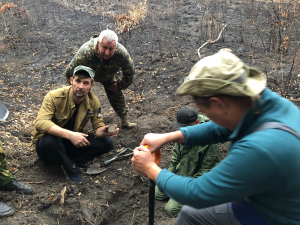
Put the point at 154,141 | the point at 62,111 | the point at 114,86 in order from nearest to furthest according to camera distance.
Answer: the point at 154,141, the point at 62,111, the point at 114,86

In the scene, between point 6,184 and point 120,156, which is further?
point 120,156

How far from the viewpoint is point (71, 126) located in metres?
3.25

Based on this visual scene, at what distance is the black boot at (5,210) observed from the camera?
244 cm

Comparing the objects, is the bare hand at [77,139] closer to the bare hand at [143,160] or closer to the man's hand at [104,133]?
the man's hand at [104,133]

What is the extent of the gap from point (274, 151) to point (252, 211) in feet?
1.58

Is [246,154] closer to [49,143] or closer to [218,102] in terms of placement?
[218,102]

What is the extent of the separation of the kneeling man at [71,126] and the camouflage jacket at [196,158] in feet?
2.93

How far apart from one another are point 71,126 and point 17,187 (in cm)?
88

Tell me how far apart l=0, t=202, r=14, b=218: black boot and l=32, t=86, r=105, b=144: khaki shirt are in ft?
2.59

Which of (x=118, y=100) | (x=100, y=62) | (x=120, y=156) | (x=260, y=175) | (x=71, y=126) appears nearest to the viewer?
(x=260, y=175)

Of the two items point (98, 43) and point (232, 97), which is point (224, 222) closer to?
point (232, 97)

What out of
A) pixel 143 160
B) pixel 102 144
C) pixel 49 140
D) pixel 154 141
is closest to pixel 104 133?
pixel 102 144

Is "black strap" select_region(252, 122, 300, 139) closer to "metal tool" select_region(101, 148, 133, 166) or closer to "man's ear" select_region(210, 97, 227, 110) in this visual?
"man's ear" select_region(210, 97, 227, 110)

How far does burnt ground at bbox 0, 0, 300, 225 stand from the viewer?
2.88 m
